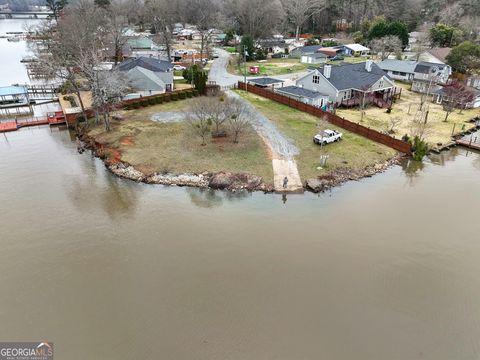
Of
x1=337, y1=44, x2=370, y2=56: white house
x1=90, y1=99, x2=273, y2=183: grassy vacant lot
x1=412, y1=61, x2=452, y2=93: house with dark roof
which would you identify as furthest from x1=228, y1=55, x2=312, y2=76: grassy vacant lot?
x1=90, y1=99, x2=273, y2=183: grassy vacant lot

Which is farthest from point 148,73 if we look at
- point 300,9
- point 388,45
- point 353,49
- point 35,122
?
point 300,9

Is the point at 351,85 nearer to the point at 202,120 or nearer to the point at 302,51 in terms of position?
the point at 202,120

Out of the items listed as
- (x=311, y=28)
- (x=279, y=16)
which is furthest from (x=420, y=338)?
(x=311, y=28)

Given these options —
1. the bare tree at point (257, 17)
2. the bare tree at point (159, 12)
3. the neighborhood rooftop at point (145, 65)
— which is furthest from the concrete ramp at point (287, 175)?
the bare tree at point (159, 12)

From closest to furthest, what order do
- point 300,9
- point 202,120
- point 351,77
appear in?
point 202,120 < point 351,77 < point 300,9

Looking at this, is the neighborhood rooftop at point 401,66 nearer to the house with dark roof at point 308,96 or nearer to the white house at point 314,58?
the white house at point 314,58

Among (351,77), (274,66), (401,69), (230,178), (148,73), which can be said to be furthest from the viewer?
(274,66)
